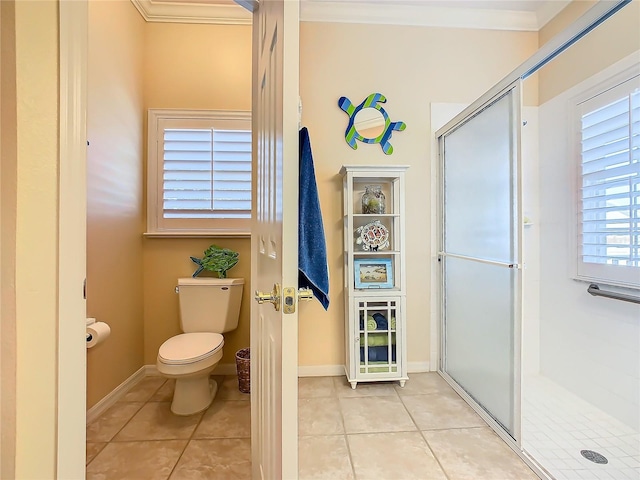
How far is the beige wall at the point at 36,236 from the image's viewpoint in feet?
2.20

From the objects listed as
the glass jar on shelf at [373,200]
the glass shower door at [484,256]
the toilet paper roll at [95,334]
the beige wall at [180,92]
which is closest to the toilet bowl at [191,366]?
the toilet paper roll at [95,334]

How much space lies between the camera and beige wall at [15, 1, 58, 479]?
2.20 ft

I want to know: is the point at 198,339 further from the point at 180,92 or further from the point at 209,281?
the point at 180,92

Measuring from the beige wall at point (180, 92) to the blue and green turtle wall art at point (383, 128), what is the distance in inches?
31.9

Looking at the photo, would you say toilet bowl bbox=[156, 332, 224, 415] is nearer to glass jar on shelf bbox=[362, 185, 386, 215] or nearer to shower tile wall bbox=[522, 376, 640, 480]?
glass jar on shelf bbox=[362, 185, 386, 215]

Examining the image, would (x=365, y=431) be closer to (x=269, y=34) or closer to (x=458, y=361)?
(x=458, y=361)

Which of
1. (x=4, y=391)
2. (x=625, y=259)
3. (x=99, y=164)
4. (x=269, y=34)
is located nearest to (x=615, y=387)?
(x=625, y=259)

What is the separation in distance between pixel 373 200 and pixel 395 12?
4.77 feet

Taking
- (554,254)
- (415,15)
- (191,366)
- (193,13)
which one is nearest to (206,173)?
(193,13)

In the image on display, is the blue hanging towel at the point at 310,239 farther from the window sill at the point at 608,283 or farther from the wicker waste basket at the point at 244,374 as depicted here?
the window sill at the point at 608,283

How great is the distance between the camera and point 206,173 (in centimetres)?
234

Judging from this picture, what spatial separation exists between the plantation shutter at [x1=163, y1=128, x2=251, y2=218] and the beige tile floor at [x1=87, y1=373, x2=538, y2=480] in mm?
1295

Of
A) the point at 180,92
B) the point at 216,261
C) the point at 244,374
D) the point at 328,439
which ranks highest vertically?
the point at 180,92

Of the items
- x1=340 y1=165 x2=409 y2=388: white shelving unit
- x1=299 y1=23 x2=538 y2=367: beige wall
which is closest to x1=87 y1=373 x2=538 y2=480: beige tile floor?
x1=340 y1=165 x2=409 y2=388: white shelving unit
